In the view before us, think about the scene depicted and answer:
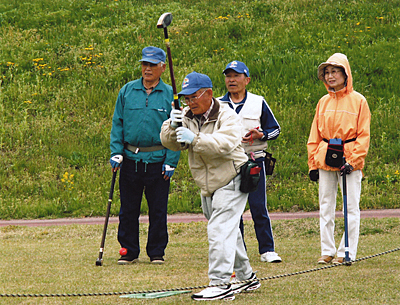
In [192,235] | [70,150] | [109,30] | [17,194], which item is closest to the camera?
[192,235]

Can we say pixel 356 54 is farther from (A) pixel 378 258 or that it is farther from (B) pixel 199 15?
(A) pixel 378 258

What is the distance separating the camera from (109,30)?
20125 mm

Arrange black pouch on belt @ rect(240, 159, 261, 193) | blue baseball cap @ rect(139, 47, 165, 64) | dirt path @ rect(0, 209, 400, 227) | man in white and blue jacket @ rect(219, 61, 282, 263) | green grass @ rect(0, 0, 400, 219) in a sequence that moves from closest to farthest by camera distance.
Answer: black pouch on belt @ rect(240, 159, 261, 193) < man in white and blue jacket @ rect(219, 61, 282, 263) < blue baseball cap @ rect(139, 47, 165, 64) < dirt path @ rect(0, 209, 400, 227) < green grass @ rect(0, 0, 400, 219)

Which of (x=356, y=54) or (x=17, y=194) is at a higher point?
(x=356, y=54)

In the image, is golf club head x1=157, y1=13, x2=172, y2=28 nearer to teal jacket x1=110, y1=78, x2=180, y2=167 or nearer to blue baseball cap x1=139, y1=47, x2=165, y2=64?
blue baseball cap x1=139, y1=47, x2=165, y2=64

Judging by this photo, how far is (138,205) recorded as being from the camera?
7078mm

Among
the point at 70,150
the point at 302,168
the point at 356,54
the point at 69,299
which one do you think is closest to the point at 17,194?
the point at 70,150

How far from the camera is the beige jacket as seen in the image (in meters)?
4.98

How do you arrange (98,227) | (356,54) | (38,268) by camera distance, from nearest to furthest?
(38,268) → (98,227) → (356,54)

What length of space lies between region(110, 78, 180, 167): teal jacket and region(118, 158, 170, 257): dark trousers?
14 cm

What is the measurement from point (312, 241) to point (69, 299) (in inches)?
174

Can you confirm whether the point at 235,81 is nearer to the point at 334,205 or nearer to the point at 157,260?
the point at 334,205

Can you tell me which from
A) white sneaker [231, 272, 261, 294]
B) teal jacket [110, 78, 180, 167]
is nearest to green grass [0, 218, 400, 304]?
white sneaker [231, 272, 261, 294]

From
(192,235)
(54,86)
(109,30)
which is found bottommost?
(192,235)
